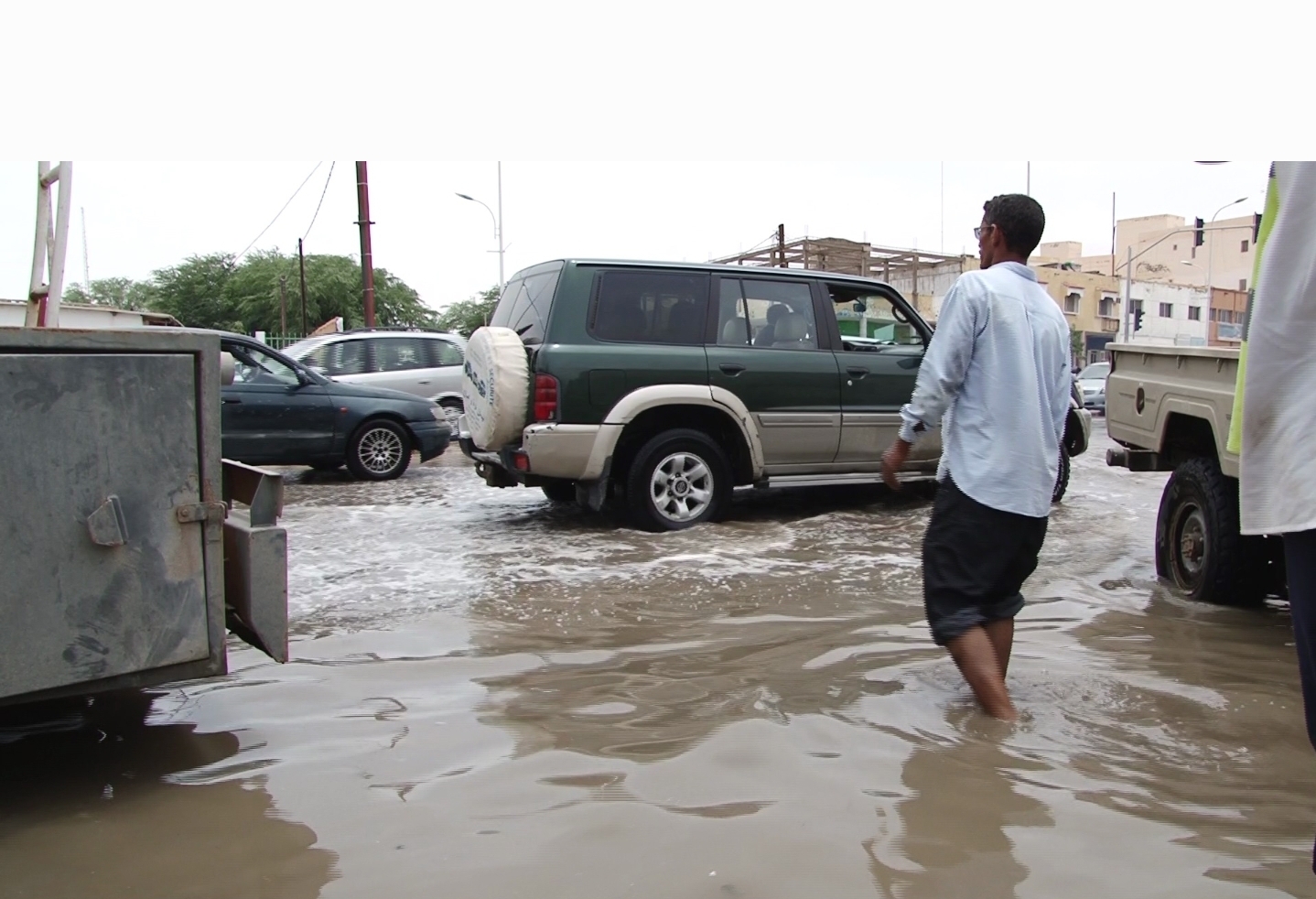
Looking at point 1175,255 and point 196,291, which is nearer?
point 196,291

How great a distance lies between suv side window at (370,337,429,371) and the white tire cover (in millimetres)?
6175

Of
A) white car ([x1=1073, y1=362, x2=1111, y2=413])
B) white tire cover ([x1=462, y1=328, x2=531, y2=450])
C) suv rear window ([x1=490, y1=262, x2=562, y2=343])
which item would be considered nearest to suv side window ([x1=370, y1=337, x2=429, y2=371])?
suv rear window ([x1=490, y1=262, x2=562, y2=343])

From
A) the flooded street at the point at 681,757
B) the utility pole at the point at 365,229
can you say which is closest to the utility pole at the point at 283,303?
the utility pole at the point at 365,229

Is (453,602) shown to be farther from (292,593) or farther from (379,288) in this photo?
(379,288)

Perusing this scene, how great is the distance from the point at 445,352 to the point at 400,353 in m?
0.58

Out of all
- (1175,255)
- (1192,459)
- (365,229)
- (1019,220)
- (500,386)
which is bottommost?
(1192,459)

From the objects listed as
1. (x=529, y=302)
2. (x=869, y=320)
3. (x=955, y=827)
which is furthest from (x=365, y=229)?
(x=955, y=827)

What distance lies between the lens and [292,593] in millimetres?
5082

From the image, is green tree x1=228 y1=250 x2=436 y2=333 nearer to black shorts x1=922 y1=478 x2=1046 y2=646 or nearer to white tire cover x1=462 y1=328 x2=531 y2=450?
white tire cover x1=462 y1=328 x2=531 y2=450

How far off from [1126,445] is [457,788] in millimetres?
4417

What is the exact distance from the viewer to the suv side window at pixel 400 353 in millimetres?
12406

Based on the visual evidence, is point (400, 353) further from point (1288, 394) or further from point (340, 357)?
point (1288, 394)

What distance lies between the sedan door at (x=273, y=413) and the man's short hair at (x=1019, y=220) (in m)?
7.67

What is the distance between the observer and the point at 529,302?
22.9ft
